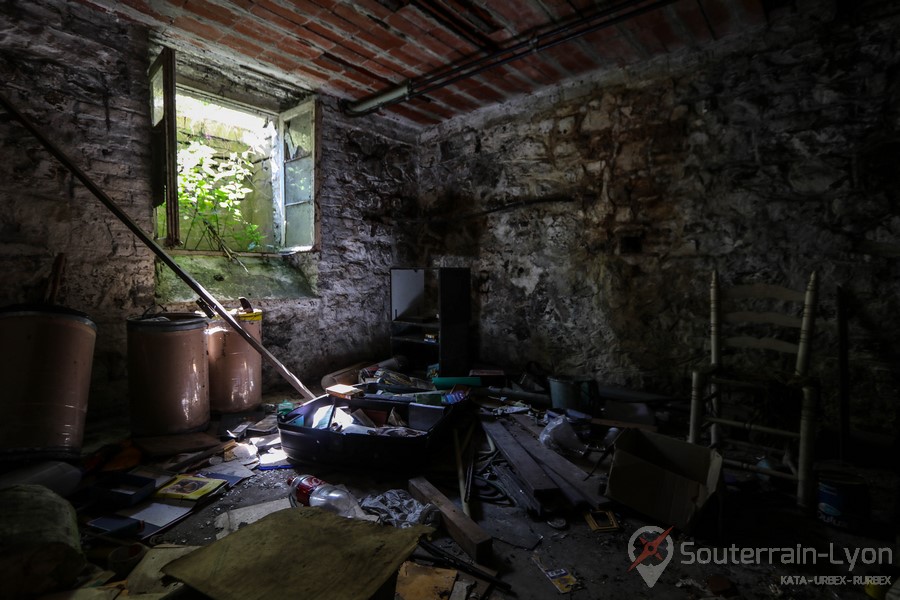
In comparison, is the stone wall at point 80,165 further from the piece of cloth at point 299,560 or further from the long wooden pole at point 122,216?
the piece of cloth at point 299,560

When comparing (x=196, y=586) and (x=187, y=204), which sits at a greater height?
(x=187, y=204)

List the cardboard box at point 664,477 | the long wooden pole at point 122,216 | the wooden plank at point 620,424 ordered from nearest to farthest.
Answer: the cardboard box at point 664,477, the long wooden pole at point 122,216, the wooden plank at point 620,424

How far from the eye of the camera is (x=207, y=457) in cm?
246

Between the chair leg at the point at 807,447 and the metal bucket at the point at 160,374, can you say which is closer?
the chair leg at the point at 807,447

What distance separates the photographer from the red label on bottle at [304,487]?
2020mm

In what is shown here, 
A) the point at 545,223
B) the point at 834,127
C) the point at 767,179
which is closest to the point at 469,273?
the point at 545,223

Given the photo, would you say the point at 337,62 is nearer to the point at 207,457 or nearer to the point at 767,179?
the point at 207,457

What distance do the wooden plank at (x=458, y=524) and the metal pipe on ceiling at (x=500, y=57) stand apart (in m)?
2.97

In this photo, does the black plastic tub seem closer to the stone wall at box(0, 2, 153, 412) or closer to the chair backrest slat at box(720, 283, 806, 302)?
the stone wall at box(0, 2, 153, 412)

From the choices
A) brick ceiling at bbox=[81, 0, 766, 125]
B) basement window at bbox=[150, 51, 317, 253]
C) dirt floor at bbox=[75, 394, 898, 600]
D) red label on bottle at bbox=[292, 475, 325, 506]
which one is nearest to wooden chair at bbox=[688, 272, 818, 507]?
dirt floor at bbox=[75, 394, 898, 600]

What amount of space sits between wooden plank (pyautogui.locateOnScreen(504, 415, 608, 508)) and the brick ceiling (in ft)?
8.88

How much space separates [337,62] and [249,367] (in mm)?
2526

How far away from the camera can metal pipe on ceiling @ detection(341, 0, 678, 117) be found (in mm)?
2559

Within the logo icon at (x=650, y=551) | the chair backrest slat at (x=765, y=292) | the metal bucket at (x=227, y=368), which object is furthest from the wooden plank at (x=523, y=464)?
the metal bucket at (x=227, y=368)
